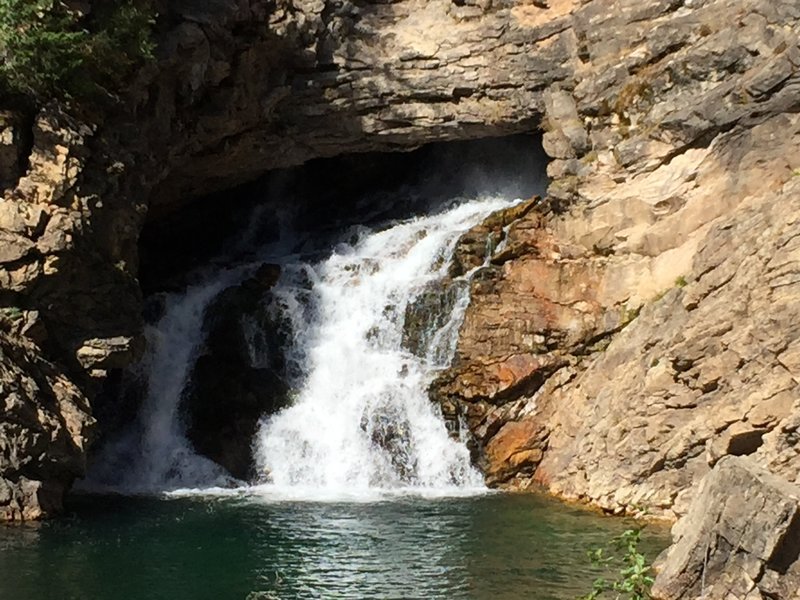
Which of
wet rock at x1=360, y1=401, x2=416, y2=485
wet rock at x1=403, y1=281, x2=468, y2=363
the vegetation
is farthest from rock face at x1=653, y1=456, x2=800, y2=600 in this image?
the vegetation

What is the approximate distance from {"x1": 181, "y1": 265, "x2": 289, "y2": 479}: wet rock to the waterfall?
466 millimetres

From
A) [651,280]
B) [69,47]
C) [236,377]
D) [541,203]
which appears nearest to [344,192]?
[541,203]

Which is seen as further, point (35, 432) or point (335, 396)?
point (335, 396)

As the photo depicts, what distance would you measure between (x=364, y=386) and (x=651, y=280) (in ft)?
24.4

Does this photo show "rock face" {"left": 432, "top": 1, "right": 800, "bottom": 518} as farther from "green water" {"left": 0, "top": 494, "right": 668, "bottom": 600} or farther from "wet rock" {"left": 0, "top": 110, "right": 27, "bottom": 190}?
"wet rock" {"left": 0, "top": 110, "right": 27, "bottom": 190}

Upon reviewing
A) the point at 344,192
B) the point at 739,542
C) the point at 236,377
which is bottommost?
the point at 739,542

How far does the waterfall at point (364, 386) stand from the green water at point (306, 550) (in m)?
2.20

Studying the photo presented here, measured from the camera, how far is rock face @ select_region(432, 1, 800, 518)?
18188 mm

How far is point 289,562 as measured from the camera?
49.1ft

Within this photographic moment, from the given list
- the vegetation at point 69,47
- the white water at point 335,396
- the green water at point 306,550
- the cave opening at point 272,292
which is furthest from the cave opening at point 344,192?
the green water at point 306,550

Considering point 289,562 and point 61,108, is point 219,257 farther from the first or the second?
point 289,562

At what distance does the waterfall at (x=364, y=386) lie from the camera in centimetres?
2198

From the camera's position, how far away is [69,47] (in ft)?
64.6

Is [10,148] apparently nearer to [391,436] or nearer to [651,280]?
[391,436]
